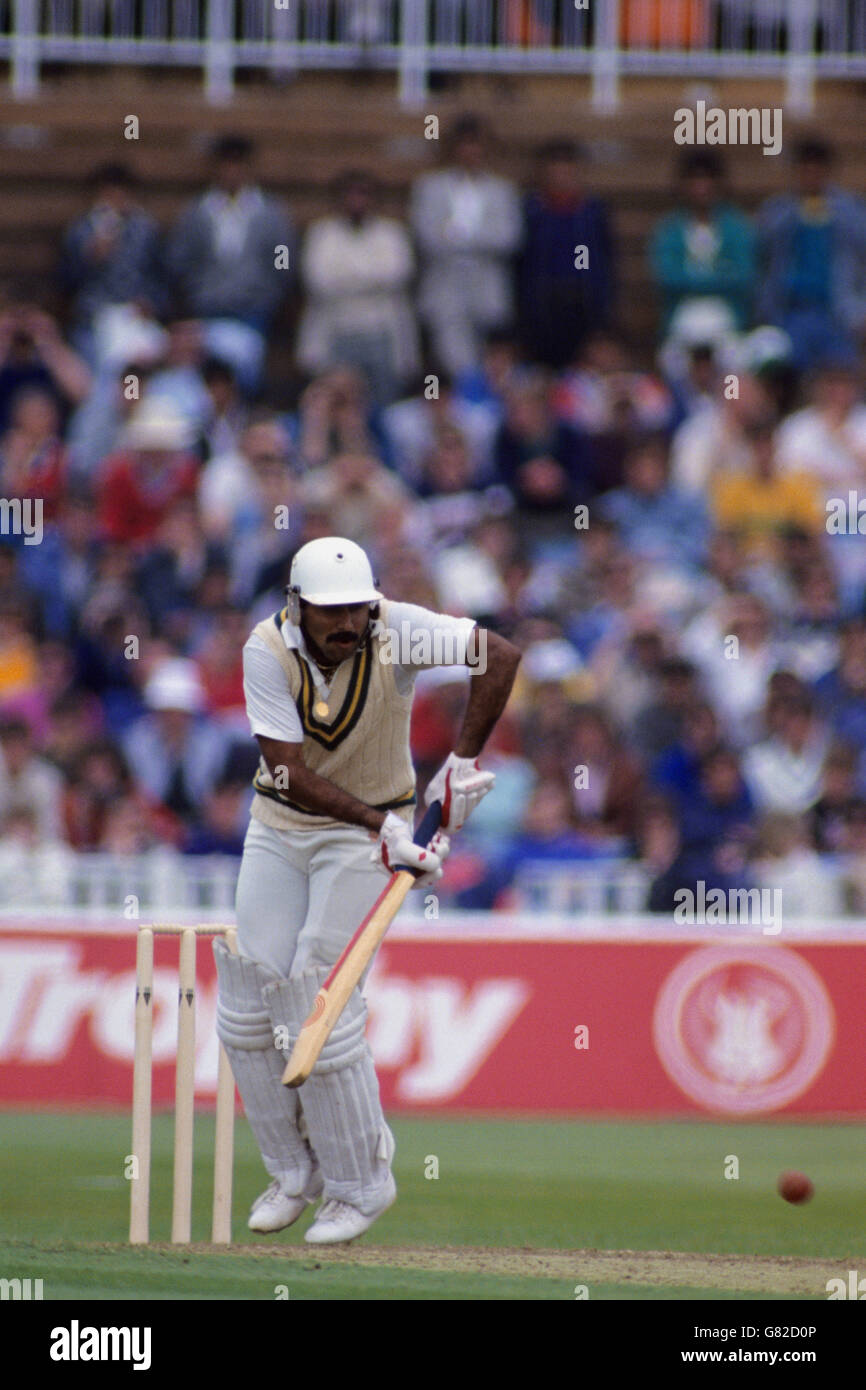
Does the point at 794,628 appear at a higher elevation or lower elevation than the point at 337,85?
lower

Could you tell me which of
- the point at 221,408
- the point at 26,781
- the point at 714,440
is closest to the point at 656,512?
the point at 714,440

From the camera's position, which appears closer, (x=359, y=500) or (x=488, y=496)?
(x=359, y=500)

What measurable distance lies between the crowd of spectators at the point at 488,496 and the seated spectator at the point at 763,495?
2 centimetres

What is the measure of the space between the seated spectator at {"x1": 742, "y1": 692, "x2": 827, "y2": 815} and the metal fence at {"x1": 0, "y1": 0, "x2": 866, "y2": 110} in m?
6.49

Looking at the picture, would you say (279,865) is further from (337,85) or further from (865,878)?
(337,85)

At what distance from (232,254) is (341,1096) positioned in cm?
939

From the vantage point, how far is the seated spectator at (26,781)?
12680mm

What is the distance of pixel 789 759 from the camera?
12906mm

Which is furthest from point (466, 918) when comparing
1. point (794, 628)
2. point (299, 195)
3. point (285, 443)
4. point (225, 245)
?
point (299, 195)

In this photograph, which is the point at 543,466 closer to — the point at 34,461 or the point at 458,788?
the point at 34,461

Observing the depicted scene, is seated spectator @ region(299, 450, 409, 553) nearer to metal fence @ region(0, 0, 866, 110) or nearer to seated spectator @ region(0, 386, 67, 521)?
seated spectator @ region(0, 386, 67, 521)

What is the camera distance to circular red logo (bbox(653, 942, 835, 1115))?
11.7 metres

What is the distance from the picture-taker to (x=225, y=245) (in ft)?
52.4

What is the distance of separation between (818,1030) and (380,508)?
13.8ft
